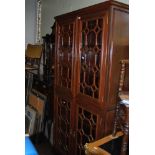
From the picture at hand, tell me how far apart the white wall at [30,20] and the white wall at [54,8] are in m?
0.42

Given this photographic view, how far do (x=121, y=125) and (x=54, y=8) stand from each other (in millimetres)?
2676

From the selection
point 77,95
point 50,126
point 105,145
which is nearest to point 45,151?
point 50,126

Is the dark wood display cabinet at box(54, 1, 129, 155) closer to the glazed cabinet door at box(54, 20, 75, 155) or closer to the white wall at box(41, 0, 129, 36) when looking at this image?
the glazed cabinet door at box(54, 20, 75, 155)

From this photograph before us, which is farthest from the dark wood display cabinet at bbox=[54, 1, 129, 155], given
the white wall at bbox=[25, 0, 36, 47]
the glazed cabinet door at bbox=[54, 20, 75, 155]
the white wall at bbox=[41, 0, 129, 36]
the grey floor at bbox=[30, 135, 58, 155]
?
the white wall at bbox=[25, 0, 36, 47]

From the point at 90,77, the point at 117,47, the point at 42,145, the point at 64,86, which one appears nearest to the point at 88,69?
the point at 90,77

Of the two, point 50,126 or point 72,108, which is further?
point 50,126

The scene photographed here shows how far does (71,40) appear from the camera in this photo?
1.97m

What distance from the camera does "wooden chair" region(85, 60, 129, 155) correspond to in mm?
1300

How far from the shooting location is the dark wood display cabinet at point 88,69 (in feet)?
4.95

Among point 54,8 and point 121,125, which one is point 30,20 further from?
point 121,125
